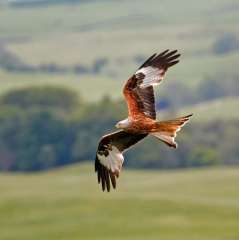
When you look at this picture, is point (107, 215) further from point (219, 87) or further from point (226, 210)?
point (219, 87)

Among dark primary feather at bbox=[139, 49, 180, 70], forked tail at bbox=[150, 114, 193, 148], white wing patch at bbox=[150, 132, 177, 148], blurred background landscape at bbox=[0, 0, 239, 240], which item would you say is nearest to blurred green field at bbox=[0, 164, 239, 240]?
blurred background landscape at bbox=[0, 0, 239, 240]

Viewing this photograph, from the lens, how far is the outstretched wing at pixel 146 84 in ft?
51.7

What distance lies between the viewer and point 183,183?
90.1m

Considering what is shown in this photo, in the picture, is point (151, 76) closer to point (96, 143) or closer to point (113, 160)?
point (113, 160)

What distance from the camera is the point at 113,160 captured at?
16875mm

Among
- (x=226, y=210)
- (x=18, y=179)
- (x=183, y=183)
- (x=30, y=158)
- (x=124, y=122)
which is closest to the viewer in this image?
(x=124, y=122)

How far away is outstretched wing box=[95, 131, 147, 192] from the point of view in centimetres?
1613

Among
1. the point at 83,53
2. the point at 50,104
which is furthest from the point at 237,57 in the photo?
the point at 50,104

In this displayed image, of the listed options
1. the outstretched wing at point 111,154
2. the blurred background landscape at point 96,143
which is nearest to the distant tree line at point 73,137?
the blurred background landscape at point 96,143

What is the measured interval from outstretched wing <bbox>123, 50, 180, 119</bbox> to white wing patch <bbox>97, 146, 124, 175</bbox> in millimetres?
833

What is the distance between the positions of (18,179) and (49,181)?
261 centimetres

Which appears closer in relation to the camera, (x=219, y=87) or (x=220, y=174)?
(x=220, y=174)

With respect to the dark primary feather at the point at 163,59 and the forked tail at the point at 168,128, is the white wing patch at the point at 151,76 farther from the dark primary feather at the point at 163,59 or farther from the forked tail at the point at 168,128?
the forked tail at the point at 168,128
